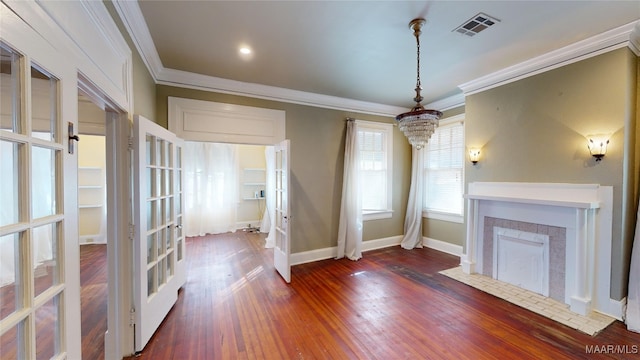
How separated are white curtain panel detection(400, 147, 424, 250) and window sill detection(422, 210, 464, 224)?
16 centimetres

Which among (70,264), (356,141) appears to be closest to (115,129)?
(70,264)

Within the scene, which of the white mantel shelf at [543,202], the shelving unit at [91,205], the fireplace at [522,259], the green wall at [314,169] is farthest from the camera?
the shelving unit at [91,205]

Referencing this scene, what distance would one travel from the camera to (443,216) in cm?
468

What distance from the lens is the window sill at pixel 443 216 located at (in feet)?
14.4

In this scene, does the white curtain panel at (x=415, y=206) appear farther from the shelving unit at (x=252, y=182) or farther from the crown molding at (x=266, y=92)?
the shelving unit at (x=252, y=182)

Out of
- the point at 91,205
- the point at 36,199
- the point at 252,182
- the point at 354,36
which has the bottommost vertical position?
the point at 91,205

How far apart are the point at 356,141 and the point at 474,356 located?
3309 mm

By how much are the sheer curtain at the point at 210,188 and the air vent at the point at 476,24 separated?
571cm

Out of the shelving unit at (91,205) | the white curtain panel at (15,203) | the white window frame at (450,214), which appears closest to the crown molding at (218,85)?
the white window frame at (450,214)

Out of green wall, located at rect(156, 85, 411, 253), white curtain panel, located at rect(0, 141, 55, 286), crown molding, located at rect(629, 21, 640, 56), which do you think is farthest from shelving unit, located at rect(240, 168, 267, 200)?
crown molding, located at rect(629, 21, 640, 56)

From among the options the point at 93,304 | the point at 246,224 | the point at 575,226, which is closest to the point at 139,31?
the point at 93,304

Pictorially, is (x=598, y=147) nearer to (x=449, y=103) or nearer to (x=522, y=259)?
(x=522, y=259)

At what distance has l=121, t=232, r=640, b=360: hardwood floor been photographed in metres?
2.10

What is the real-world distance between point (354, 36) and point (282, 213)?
2.42m
